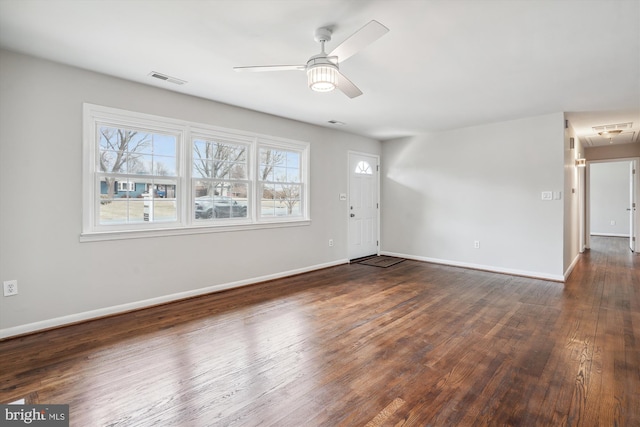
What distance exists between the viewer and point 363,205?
634 cm

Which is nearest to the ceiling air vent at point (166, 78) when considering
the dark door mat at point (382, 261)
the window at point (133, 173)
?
the window at point (133, 173)

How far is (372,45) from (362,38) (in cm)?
71

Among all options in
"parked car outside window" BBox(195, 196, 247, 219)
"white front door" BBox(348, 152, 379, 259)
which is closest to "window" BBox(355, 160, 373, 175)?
"white front door" BBox(348, 152, 379, 259)

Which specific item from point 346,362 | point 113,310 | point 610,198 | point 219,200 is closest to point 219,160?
point 219,200

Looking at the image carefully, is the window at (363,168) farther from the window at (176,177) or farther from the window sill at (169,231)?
the window sill at (169,231)

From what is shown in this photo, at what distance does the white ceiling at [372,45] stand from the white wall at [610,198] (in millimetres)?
7017

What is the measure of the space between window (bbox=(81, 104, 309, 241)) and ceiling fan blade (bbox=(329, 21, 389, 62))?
2448mm

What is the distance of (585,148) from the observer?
23.5ft

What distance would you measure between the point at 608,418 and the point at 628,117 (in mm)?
5031

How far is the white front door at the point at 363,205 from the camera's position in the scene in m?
6.07

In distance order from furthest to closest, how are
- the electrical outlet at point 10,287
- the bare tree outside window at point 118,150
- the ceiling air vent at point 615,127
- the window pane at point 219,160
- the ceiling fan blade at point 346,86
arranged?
the ceiling air vent at point 615,127, the window pane at point 219,160, the bare tree outside window at point 118,150, the electrical outlet at point 10,287, the ceiling fan blade at point 346,86

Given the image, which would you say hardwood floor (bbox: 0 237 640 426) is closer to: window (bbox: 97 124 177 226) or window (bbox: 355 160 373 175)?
window (bbox: 97 124 177 226)

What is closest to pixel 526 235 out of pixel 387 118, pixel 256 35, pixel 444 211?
pixel 444 211

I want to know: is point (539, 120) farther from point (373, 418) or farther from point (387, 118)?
point (373, 418)
